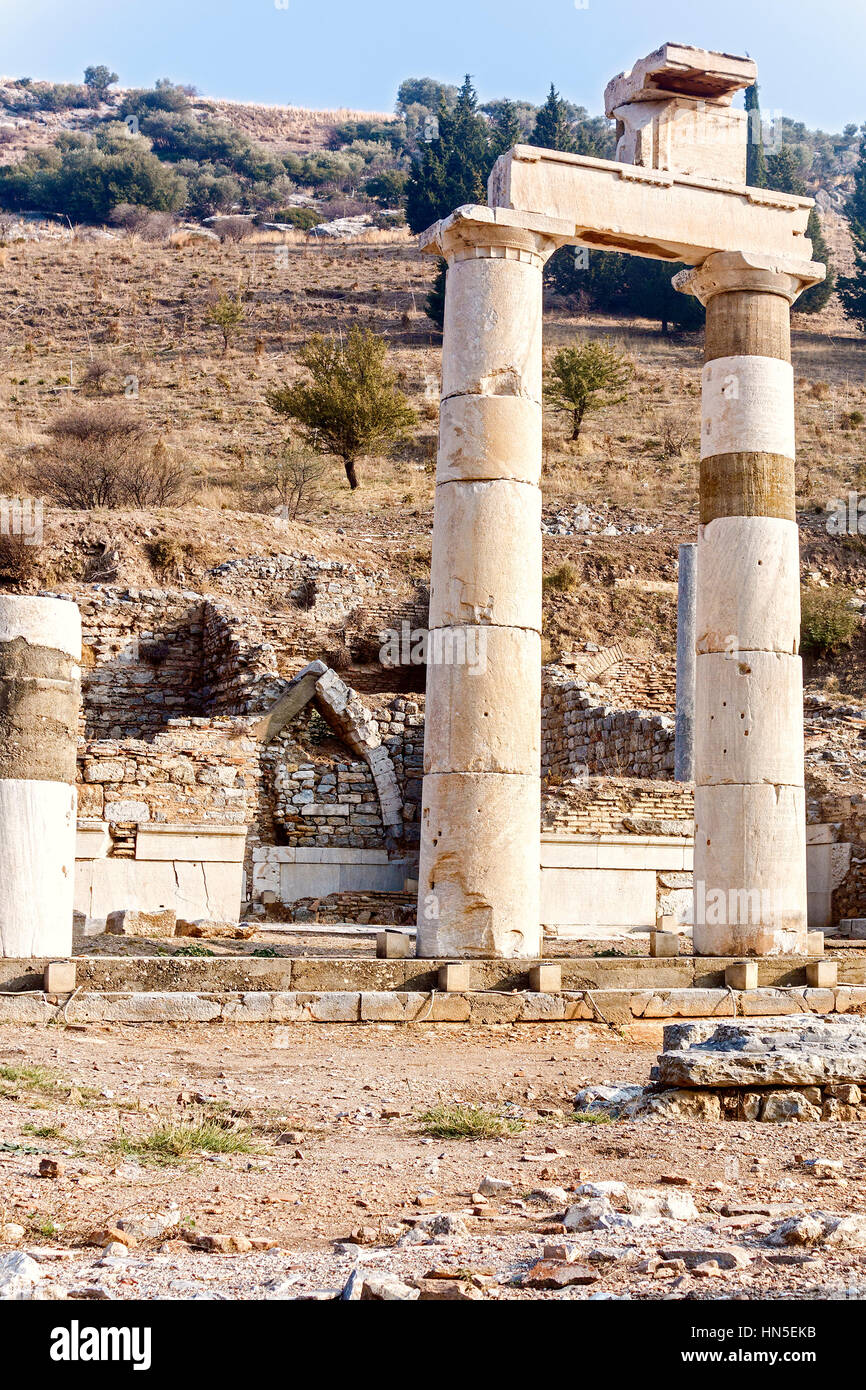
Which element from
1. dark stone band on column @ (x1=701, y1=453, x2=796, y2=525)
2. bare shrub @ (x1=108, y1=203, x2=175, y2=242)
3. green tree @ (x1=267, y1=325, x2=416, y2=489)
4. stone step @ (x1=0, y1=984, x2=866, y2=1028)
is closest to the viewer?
stone step @ (x1=0, y1=984, x2=866, y2=1028)

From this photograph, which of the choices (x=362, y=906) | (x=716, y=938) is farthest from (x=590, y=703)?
(x=716, y=938)

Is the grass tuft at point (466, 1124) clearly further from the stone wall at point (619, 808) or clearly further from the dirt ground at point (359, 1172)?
the stone wall at point (619, 808)

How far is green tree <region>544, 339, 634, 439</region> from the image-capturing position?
147 ft

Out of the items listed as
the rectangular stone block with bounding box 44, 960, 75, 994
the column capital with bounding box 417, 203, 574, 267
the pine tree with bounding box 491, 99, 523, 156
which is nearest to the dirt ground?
the rectangular stone block with bounding box 44, 960, 75, 994

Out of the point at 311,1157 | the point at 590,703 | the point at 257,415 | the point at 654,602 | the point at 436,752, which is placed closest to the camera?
the point at 311,1157

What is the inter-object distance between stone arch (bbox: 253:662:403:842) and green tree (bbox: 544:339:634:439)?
74.8ft

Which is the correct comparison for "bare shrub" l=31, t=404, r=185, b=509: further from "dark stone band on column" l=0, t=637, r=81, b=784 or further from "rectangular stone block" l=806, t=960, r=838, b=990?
"rectangular stone block" l=806, t=960, r=838, b=990

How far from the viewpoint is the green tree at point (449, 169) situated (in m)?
66.6

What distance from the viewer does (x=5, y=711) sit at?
1111 cm

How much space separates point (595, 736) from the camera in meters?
25.2

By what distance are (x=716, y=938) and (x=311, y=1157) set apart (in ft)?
21.6

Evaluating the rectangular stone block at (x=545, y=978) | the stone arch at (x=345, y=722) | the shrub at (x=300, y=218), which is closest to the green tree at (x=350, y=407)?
the stone arch at (x=345, y=722)
